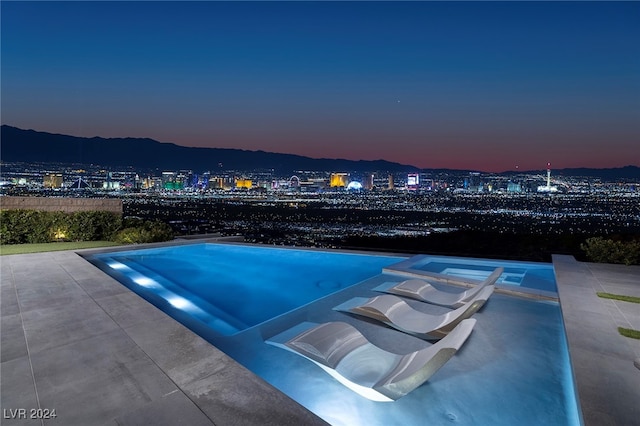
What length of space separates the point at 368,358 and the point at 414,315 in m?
1.48

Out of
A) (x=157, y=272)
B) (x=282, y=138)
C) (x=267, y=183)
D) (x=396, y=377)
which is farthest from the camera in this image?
(x=267, y=183)

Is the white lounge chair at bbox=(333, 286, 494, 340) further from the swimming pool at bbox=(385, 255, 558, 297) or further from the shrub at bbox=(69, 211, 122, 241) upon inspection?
the shrub at bbox=(69, 211, 122, 241)

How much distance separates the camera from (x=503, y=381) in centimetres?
337

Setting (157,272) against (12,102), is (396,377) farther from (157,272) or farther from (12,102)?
(12,102)

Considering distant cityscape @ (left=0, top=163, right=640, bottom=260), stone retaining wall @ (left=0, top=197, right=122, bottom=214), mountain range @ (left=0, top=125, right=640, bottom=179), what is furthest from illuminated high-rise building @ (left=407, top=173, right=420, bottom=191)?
stone retaining wall @ (left=0, top=197, right=122, bottom=214)

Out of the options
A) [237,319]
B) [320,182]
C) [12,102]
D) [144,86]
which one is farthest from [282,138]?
[237,319]

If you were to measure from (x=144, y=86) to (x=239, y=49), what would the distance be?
545 inches

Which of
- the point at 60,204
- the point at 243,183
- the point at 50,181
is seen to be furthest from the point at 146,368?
the point at 243,183

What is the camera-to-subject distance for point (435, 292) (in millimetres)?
6023

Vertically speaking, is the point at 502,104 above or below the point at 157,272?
above

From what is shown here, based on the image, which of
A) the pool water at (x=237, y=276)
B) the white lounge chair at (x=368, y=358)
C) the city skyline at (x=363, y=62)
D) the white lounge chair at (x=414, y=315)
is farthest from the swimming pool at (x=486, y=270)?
the city skyline at (x=363, y=62)

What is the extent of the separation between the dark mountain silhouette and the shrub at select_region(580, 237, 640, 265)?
8828 cm

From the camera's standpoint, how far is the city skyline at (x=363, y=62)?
52.4 feet

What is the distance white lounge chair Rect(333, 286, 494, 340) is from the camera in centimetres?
428
